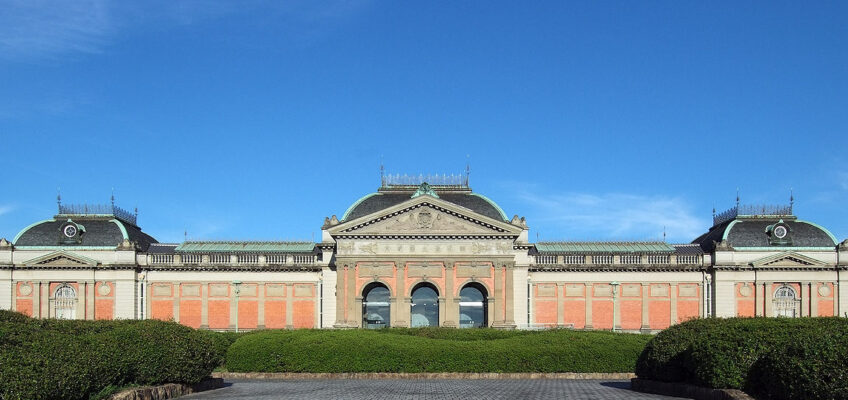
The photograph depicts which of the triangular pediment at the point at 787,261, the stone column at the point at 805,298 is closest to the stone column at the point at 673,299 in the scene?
the triangular pediment at the point at 787,261

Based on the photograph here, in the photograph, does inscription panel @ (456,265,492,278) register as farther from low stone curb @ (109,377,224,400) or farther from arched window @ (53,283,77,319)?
low stone curb @ (109,377,224,400)

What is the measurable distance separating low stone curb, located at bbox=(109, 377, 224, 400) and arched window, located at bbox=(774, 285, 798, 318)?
171 ft

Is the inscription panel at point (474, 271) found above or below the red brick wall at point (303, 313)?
above

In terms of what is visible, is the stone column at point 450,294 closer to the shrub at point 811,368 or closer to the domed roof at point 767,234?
the domed roof at point 767,234

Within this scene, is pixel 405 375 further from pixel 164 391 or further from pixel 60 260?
pixel 60 260

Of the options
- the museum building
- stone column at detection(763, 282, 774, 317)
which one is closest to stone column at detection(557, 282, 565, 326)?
the museum building

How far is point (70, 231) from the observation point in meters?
71.8

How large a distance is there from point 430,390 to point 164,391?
8.11 meters

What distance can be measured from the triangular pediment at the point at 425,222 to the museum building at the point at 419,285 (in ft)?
6.98

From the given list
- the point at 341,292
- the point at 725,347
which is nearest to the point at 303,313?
the point at 341,292

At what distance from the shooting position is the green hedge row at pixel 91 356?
19.5 m

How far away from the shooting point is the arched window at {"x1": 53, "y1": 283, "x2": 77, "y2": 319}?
7012 cm

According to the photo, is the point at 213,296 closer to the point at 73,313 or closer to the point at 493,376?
the point at 73,313

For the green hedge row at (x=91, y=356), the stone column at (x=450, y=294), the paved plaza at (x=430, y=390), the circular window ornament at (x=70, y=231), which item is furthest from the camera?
the circular window ornament at (x=70, y=231)
